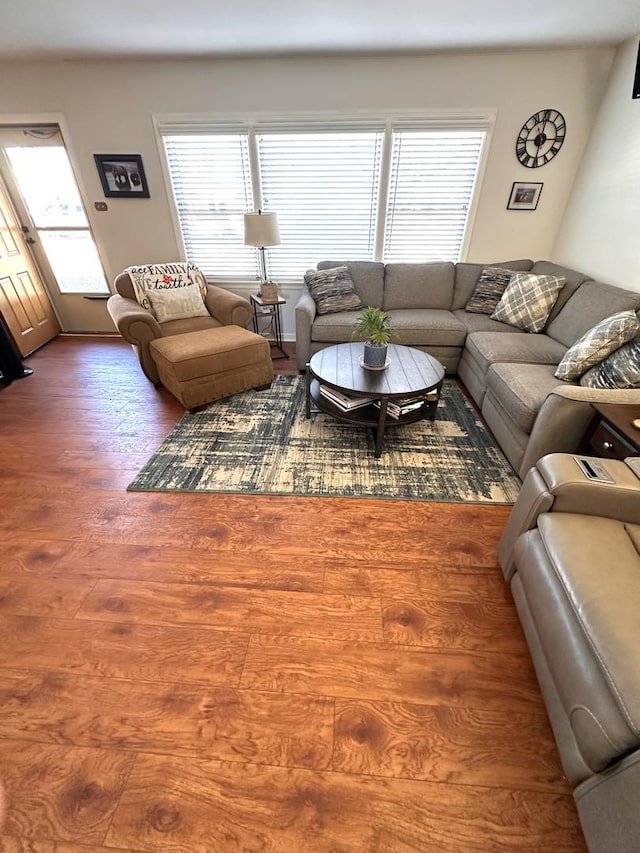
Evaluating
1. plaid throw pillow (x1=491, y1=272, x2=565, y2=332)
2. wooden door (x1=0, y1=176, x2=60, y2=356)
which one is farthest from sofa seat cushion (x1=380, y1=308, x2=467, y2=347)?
wooden door (x1=0, y1=176, x2=60, y2=356)

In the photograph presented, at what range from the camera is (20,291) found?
3.74 metres

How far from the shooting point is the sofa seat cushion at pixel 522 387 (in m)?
2.03

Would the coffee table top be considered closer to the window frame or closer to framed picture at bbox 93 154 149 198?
the window frame

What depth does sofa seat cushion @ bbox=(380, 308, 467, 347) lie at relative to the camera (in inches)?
122

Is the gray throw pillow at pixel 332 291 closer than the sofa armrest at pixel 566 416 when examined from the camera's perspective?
No

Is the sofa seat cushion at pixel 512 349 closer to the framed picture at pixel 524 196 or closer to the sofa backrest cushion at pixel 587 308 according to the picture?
the sofa backrest cushion at pixel 587 308

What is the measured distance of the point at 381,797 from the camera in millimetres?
1045

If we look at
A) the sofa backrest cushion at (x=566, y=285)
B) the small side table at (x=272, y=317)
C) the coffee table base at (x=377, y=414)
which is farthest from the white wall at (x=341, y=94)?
the coffee table base at (x=377, y=414)

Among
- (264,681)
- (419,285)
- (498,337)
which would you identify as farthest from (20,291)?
(498,337)

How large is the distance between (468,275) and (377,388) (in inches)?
82.4

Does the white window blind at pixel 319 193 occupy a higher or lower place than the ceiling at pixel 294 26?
lower

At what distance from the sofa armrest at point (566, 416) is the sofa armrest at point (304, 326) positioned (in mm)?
1896

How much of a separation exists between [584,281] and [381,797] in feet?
→ 11.4

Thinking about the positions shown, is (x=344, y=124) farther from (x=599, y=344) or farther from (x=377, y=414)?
(x=599, y=344)
